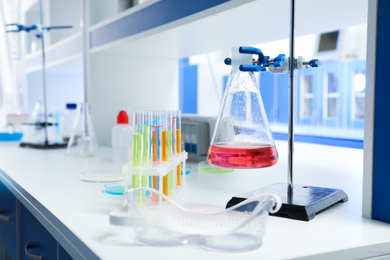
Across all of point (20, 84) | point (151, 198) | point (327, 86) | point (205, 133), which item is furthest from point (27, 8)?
point (327, 86)

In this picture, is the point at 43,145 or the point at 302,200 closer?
the point at 302,200

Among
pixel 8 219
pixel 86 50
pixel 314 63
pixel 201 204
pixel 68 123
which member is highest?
pixel 86 50

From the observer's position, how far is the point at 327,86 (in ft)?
20.3

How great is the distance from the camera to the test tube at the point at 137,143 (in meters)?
0.74

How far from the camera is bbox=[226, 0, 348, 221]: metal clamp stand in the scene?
72 centimetres

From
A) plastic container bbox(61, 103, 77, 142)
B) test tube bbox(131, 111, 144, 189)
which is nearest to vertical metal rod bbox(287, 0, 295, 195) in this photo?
test tube bbox(131, 111, 144, 189)

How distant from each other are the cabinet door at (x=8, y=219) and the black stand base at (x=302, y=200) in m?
0.76

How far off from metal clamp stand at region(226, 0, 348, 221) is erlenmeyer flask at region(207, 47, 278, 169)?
53mm

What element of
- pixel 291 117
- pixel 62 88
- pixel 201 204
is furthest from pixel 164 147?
pixel 62 88

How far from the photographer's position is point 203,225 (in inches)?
24.8

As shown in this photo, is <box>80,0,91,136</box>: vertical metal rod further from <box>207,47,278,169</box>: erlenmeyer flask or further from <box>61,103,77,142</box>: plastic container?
<box>207,47,278,169</box>: erlenmeyer flask

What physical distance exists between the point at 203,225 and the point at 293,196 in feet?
0.81

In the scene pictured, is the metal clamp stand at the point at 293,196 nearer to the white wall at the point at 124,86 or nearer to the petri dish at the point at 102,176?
the petri dish at the point at 102,176

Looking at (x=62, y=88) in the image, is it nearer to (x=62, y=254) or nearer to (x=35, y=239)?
(x=35, y=239)
